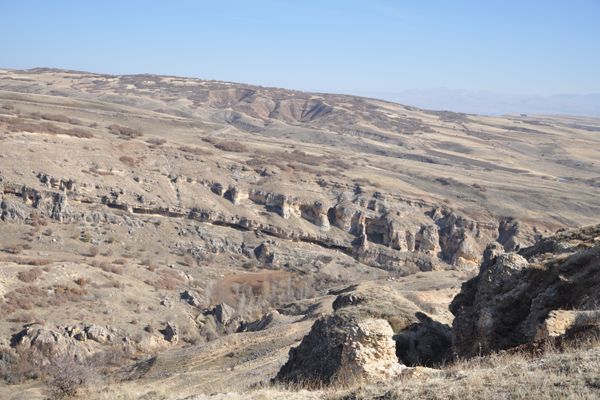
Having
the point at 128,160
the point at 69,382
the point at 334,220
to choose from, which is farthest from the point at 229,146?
the point at 69,382

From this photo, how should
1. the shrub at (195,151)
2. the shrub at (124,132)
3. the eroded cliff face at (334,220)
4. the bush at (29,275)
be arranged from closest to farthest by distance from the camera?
the bush at (29,275), the eroded cliff face at (334,220), the shrub at (195,151), the shrub at (124,132)

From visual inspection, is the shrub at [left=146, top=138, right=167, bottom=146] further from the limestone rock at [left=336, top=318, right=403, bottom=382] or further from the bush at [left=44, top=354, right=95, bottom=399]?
the limestone rock at [left=336, top=318, right=403, bottom=382]

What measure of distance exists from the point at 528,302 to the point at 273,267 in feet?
119

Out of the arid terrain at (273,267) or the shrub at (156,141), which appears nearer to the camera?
the arid terrain at (273,267)

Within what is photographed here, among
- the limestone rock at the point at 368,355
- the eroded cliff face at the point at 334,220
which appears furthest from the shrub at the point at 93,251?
the limestone rock at the point at 368,355

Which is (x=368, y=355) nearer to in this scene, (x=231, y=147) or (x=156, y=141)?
(x=156, y=141)

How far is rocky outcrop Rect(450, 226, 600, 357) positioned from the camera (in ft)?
38.9

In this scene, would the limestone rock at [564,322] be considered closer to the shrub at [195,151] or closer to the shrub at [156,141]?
the shrub at [195,151]

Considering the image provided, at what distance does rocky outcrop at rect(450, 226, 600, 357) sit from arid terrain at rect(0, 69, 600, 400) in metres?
0.05

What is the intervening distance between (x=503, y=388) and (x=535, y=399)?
0.60 metres

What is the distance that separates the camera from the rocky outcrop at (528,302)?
11859mm

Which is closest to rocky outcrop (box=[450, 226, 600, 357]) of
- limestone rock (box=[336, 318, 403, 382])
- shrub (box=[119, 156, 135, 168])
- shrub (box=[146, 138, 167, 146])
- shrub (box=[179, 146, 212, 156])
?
limestone rock (box=[336, 318, 403, 382])

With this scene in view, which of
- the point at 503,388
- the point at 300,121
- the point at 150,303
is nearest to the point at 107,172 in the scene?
the point at 150,303

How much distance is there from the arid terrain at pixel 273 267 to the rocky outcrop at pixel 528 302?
0.05 m
